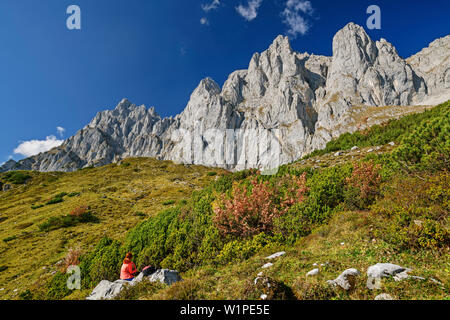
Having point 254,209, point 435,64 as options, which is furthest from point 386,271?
point 435,64

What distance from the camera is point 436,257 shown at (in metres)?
4.86

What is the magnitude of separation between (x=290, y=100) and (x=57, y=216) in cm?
15056

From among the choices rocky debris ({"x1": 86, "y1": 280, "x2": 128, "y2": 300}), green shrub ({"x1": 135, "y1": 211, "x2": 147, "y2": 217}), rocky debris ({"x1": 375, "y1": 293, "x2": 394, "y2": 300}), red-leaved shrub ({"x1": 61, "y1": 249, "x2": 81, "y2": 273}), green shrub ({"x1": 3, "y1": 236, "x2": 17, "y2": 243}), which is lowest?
red-leaved shrub ({"x1": 61, "y1": 249, "x2": 81, "y2": 273})

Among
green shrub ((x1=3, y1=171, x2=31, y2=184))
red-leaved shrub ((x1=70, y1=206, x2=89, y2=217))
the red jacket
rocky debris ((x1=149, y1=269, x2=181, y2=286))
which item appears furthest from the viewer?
green shrub ((x1=3, y1=171, x2=31, y2=184))

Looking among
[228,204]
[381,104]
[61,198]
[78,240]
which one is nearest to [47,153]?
[61,198]

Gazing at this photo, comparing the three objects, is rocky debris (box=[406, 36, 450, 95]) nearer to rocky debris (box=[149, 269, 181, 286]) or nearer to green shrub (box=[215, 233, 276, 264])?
green shrub (box=[215, 233, 276, 264])

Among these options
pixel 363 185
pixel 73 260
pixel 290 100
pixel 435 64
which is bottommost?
pixel 73 260

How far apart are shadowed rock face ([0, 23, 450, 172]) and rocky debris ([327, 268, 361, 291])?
11400 centimetres

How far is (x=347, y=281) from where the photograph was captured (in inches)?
173

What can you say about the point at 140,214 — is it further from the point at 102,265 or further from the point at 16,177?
the point at 16,177

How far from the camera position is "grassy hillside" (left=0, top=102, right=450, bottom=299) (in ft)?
16.7

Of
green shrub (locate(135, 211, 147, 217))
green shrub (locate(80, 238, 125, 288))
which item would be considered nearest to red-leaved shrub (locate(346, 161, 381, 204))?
green shrub (locate(80, 238, 125, 288))

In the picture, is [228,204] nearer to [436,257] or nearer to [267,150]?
[436,257]
